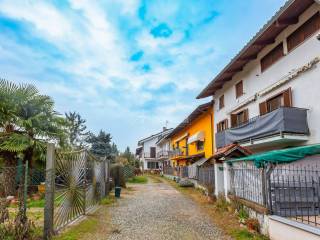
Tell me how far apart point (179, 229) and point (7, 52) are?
35.8 ft

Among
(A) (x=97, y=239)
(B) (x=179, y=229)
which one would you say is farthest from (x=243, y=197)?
(A) (x=97, y=239)

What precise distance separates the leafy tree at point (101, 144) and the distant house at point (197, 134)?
10.6 meters

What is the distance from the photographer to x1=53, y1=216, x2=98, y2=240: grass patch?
8.35 meters

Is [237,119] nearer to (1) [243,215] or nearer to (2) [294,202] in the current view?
(1) [243,215]

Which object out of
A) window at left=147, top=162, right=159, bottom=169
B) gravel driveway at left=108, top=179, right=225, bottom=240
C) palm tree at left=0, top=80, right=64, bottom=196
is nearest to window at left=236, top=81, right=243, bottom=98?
gravel driveway at left=108, top=179, right=225, bottom=240

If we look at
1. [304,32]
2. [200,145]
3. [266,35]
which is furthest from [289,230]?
[200,145]

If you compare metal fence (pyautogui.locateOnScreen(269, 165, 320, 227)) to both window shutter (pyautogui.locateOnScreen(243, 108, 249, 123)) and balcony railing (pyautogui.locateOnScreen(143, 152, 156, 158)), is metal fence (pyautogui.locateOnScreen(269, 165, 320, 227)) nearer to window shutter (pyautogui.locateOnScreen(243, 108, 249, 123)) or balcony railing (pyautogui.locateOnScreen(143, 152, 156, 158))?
window shutter (pyautogui.locateOnScreen(243, 108, 249, 123))

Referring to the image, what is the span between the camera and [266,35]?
618 inches

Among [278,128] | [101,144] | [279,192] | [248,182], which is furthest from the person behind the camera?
[101,144]

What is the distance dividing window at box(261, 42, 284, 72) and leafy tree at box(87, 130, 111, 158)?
31128mm

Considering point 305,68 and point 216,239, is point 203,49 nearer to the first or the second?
point 305,68

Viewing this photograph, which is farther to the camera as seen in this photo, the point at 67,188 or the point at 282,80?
the point at 282,80

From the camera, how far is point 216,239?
847cm

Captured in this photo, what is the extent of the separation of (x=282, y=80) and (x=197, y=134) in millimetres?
16085
